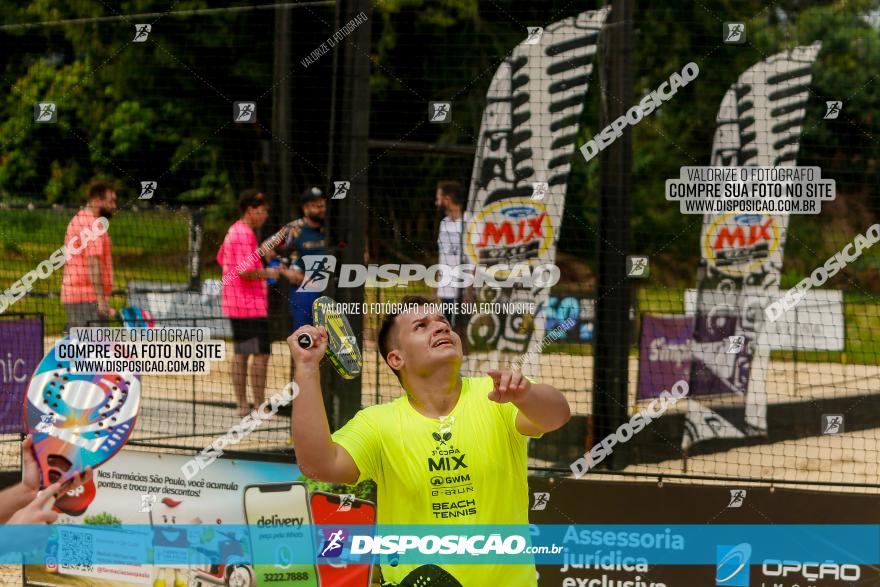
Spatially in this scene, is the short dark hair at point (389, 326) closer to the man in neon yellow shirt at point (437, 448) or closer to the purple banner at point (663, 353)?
the man in neon yellow shirt at point (437, 448)

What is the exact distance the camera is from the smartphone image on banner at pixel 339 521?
643 centimetres

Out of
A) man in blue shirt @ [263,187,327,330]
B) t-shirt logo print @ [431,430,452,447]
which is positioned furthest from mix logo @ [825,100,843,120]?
t-shirt logo print @ [431,430,452,447]

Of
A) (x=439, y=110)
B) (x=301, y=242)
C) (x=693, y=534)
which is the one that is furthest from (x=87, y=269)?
(x=693, y=534)

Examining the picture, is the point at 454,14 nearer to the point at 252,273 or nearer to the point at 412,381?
the point at 252,273

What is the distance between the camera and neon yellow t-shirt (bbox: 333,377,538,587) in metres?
4.00

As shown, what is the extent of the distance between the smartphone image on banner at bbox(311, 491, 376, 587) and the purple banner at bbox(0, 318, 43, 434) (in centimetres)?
243

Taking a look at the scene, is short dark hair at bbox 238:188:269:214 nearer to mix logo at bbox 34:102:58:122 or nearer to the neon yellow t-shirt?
mix logo at bbox 34:102:58:122

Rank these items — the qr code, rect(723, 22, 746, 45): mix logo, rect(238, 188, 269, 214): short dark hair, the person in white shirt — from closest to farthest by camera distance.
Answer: the qr code, rect(723, 22, 746, 45): mix logo, the person in white shirt, rect(238, 188, 269, 214): short dark hair

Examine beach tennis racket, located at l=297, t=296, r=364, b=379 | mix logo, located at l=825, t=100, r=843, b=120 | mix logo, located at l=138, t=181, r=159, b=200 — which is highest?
mix logo, located at l=825, t=100, r=843, b=120

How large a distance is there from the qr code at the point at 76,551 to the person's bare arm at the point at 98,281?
7.51ft

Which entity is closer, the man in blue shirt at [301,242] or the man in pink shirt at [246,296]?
the man in blue shirt at [301,242]

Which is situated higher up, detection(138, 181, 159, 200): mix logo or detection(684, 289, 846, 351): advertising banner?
detection(138, 181, 159, 200): mix logo

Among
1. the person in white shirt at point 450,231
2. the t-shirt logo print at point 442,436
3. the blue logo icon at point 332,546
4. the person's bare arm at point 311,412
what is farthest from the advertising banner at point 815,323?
the person's bare arm at point 311,412

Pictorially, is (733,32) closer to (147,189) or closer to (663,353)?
(663,353)
